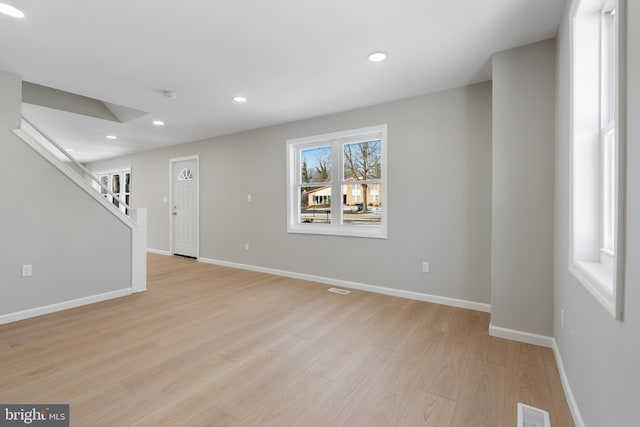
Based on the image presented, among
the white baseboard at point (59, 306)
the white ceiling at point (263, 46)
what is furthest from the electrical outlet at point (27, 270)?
the white ceiling at point (263, 46)

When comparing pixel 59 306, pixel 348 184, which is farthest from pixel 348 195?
pixel 59 306

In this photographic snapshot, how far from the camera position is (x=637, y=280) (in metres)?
0.87

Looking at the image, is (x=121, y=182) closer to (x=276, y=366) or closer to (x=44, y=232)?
(x=44, y=232)

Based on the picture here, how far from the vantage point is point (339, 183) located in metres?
4.18

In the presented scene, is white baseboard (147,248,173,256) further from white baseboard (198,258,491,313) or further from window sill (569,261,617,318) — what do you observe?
window sill (569,261,617,318)

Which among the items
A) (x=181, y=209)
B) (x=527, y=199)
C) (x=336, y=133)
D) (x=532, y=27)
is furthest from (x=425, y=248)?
(x=181, y=209)

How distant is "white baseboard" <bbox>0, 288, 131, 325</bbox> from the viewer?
9.21 feet

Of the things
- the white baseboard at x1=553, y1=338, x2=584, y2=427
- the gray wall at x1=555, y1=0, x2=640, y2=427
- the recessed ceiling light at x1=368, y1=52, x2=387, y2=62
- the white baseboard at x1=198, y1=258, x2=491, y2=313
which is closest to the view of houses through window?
the white baseboard at x1=198, y1=258, x2=491, y2=313

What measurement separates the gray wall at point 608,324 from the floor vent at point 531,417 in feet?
0.63

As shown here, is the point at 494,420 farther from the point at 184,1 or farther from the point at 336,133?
the point at 336,133

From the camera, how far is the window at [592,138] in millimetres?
1506

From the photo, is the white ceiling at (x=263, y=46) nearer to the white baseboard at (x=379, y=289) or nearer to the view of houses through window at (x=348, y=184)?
the view of houses through window at (x=348, y=184)

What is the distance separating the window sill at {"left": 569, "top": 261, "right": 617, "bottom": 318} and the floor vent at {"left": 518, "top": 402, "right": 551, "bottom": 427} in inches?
30.1

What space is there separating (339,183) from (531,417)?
3175mm
